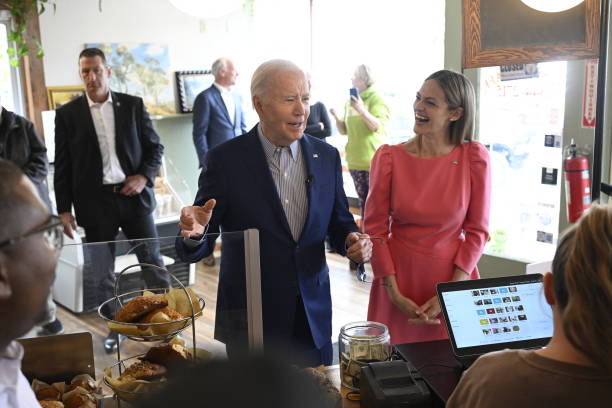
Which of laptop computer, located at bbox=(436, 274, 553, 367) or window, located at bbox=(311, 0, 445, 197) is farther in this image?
window, located at bbox=(311, 0, 445, 197)

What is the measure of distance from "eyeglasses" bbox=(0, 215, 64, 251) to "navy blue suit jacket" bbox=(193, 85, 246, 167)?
4.89 m

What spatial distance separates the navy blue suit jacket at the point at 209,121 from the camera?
18.8 ft

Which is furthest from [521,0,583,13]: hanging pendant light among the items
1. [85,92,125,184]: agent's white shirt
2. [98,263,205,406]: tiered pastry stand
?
[85,92,125,184]: agent's white shirt

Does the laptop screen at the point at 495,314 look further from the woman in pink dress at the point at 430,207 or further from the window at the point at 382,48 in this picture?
the window at the point at 382,48

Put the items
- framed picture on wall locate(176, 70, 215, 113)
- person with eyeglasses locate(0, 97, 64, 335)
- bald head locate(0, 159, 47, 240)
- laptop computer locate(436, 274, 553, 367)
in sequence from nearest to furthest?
1. bald head locate(0, 159, 47, 240)
2. laptop computer locate(436, 274, 553, 367)
3. person with eyeglasses locate(0, 97, 64, 335)
4. framed picture on wall locate(176, 70, 215, 113)

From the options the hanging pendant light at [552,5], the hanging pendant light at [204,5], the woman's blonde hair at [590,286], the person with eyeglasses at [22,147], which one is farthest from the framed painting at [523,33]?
the person with eyeglasses at [22,147]

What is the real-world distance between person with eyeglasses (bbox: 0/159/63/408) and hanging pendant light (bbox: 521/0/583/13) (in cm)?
236

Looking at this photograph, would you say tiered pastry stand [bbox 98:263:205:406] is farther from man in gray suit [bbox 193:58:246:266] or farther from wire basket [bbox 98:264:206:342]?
man in gray suit [bbox 193:58:246:266]

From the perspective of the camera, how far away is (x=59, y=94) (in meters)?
5.93

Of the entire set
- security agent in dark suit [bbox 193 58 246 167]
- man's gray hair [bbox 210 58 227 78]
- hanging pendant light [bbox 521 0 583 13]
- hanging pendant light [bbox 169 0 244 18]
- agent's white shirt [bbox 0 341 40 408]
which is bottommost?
agent's white shirt [bbox 0 341 40 408]

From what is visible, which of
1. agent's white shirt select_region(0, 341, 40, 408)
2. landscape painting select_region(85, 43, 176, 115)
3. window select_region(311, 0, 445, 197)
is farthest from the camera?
landscape painting select_region(85, 43, 176, 115)

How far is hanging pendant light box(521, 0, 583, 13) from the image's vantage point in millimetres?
2613

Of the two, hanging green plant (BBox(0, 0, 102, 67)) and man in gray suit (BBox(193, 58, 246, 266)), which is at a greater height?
hanging green plant (BBox(0, 0, 102, 67))

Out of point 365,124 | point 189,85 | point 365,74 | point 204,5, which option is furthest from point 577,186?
point 189,85
